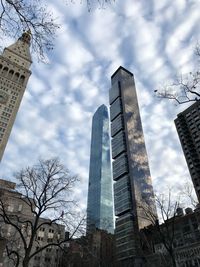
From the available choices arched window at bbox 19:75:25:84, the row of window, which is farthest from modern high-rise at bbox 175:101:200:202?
the row of window

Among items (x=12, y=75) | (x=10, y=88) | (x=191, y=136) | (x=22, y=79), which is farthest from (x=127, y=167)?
(x=12, y=75)

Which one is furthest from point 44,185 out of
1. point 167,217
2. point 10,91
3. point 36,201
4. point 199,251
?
point 10,91

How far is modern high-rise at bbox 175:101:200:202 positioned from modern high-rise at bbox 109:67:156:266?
2240cm

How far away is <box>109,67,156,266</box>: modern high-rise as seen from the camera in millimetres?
97812

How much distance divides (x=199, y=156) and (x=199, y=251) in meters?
61.5

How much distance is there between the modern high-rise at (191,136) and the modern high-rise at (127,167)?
73.5 feet

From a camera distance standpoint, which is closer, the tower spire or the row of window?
the tower spire

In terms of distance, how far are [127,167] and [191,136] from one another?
39.8 meters

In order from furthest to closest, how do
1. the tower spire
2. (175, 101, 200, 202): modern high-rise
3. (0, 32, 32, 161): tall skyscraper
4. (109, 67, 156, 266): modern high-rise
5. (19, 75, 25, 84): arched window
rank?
(19, 75, 25, 84): arched window < (175, 101, 200, 202): modern high-rise < (109, 67, 156, 266): modern high-rise < (0, 32, 32, 161): tall skyscraper < the tower spire

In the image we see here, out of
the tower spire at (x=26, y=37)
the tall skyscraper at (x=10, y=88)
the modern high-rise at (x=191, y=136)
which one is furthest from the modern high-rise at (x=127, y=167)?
the tower spire at (x=26, y=37)

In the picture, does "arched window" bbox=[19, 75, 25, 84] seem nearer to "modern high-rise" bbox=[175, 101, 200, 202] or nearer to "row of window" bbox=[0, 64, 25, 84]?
"row of window" bbox=[0, 64, 25, 84]

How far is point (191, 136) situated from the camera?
4232 inches

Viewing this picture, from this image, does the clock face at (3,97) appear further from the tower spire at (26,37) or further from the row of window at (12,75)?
the tower spire at (26,37)

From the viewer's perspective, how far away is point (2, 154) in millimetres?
86625
